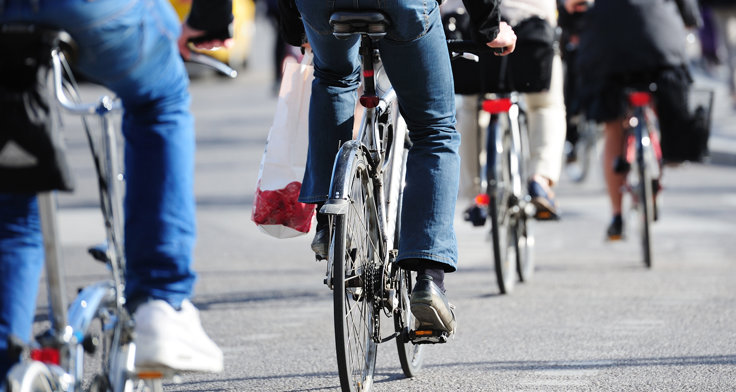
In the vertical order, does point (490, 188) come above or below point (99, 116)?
below

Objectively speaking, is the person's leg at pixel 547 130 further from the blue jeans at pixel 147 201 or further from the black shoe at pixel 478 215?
the blue jeans at pixel 147 201

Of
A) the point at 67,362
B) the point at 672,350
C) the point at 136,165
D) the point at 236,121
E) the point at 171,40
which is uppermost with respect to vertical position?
the point at 171,40

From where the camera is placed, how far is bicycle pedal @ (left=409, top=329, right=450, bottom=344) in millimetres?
4156

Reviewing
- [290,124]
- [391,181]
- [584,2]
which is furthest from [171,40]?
[584,2]

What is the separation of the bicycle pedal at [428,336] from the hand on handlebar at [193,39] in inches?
41.9

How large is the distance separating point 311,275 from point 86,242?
188 cm

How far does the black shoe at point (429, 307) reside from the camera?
408cm

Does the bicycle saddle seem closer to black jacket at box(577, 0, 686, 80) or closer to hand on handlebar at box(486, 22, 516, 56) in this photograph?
hand on handlebar at box(486, 22, 516, 56)

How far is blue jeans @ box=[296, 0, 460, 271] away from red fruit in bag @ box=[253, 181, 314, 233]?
1.32 ft

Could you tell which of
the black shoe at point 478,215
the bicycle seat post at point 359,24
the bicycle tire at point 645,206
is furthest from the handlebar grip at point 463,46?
the bicycle tire at point 645,206

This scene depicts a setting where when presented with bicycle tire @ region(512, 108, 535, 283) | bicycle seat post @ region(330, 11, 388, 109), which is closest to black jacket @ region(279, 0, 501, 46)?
bicycle seat post @ region(330, 11, 388, 109)

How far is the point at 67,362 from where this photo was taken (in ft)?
9.64

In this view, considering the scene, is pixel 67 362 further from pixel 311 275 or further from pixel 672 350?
pixel 311 275

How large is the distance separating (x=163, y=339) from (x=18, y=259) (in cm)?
38
